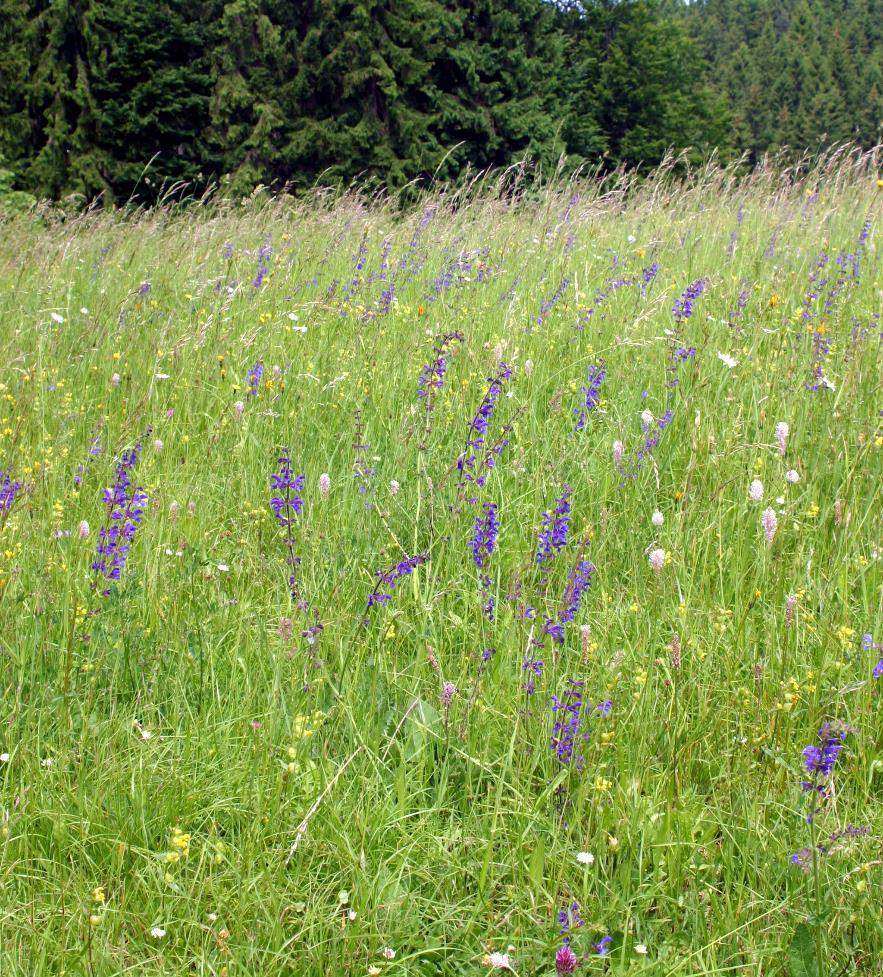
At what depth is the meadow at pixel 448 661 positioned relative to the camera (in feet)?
4.74

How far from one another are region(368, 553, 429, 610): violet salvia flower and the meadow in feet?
0.07

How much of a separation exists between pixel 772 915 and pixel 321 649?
972mm

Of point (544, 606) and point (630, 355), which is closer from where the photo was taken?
point (544, 606)

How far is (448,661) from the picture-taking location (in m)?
2.03

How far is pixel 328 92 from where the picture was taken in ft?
59.2

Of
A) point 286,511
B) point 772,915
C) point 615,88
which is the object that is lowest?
point 772,915

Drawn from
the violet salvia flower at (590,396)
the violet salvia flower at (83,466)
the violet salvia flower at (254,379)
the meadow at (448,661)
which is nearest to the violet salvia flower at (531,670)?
the meadow at (448,661)

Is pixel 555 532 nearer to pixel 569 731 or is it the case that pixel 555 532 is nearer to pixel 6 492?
pixel 569 731

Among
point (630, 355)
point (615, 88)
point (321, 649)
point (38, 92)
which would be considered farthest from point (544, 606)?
point (615, 88)

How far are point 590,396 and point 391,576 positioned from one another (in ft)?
3.32

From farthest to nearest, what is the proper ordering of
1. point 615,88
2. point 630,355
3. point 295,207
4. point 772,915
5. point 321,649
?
point 615,88 < point 295,207 < point 630,355 < point 321,649 < point 772,915

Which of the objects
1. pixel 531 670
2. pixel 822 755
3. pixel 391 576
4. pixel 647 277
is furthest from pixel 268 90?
pixel 822 755

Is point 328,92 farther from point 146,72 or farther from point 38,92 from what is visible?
point 38,92

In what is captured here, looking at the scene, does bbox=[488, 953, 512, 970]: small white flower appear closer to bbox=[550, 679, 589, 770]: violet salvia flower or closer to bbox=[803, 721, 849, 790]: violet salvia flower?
bbox=[550, 679, 589, 770]: violet salvia flower
